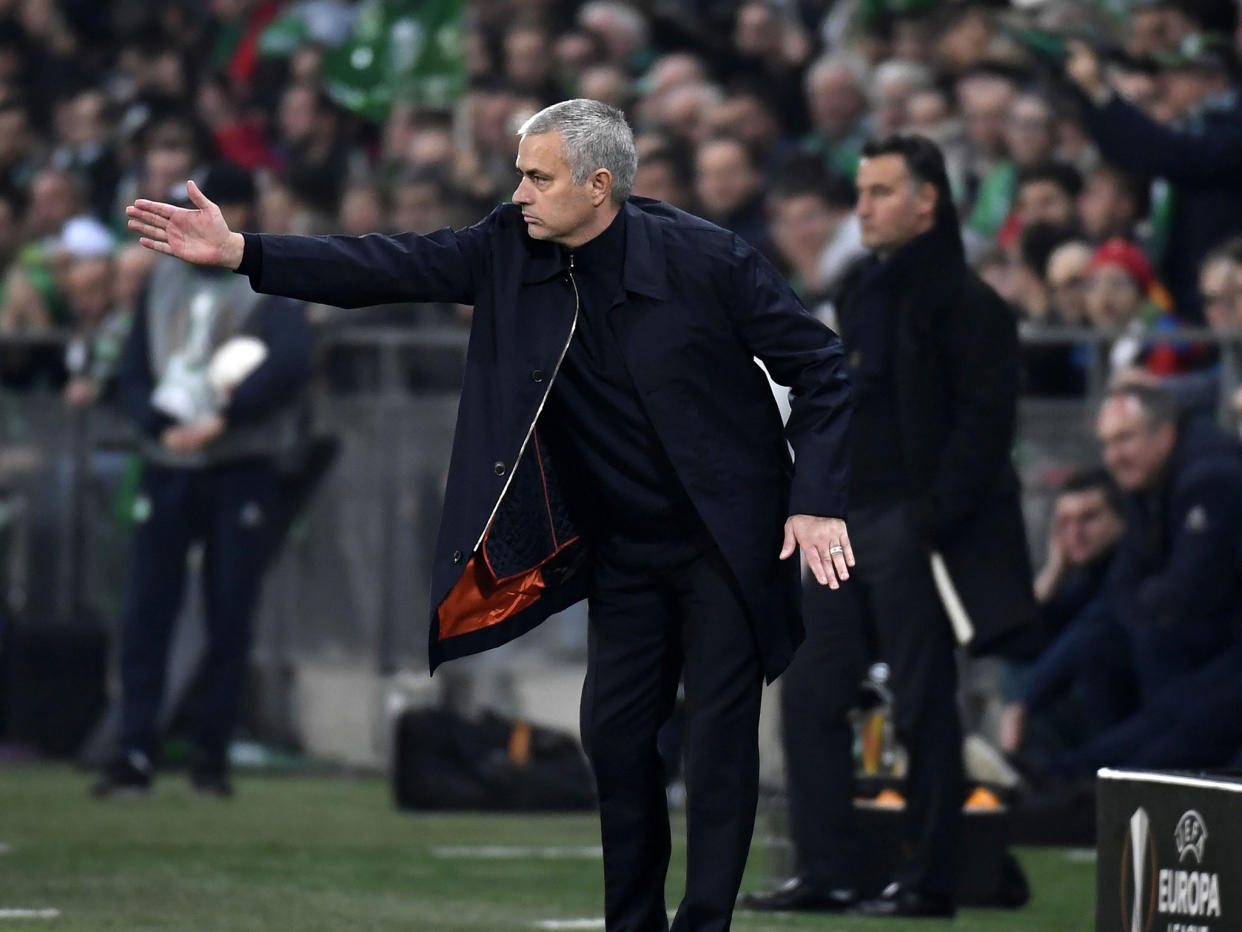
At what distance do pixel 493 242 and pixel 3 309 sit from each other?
8.44 metres

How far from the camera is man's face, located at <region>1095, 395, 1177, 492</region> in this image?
10.8 meters

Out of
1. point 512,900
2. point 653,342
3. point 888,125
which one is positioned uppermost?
point 888,125

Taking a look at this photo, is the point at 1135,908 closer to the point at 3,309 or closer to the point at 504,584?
the point at 504,584

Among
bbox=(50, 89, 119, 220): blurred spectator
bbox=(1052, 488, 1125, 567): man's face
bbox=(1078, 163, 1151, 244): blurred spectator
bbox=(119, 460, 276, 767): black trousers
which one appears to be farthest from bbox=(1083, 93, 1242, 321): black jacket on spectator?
bbox=(50, 89, 119, 220): blurred spectator

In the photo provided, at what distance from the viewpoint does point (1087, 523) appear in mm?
11367

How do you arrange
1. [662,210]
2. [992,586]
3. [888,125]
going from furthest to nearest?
1. [888,125]
2. [992,586]
3. [662,210]

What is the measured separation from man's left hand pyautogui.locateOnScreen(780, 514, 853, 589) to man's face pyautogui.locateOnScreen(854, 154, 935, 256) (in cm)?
230

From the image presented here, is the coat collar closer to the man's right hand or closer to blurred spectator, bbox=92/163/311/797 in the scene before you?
the man's right hand

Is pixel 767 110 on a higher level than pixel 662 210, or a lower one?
higher

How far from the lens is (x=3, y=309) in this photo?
14.4 meters

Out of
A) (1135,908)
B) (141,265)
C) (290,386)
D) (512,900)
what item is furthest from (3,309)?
(1135,908)

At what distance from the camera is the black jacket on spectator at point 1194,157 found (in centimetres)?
1043

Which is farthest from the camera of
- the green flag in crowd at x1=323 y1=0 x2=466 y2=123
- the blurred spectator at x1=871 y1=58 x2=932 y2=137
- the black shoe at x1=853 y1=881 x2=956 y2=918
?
the green flag in crowd at x1=323 y1=0 x2=466 y2=123

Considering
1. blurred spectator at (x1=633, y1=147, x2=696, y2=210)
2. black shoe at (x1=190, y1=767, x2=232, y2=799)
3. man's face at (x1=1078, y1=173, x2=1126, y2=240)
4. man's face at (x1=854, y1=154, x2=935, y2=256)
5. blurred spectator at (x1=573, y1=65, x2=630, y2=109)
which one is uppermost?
blurred spectator at (x1=573, y1=65, x2=630, y2=109)
